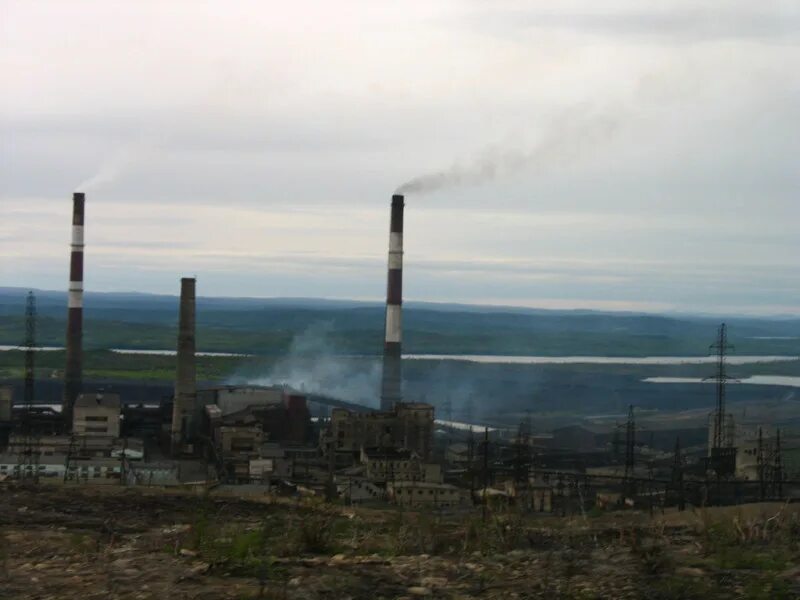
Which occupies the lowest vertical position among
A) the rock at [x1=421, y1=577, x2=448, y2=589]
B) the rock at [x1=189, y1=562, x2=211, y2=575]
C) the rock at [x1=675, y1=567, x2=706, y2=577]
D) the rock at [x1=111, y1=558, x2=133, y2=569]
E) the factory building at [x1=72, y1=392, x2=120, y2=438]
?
the factory building at [x1=72, y1=392, x2=120, y2=438]

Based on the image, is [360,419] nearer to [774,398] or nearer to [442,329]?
[774,398]

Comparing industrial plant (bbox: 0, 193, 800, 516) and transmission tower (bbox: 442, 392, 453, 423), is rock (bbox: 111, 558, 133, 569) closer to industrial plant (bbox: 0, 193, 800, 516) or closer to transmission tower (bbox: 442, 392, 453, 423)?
industrial plant (bbox: 0, 193, 800, 516)

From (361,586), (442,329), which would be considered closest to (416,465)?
(361,586)

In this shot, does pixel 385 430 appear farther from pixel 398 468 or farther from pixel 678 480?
pixel 678 480

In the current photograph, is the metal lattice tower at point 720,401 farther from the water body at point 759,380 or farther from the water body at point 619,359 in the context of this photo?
the water body at point 619,359

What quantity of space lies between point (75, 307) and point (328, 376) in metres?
23.7

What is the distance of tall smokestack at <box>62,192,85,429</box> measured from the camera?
3812cm

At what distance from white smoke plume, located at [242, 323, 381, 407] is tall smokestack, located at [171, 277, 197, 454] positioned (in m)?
19.9

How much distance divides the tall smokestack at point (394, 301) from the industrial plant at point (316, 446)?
4 centimetres

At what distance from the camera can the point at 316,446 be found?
3409 cm

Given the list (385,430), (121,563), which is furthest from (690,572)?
(385,430)

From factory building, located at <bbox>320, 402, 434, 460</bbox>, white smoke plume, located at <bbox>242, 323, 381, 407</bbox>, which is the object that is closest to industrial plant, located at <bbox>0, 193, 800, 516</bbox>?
factory building, located at <bbox>320, 402, 434, 460</bbox>

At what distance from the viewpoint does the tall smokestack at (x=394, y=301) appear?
35.5 metres

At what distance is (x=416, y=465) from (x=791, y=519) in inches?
805
